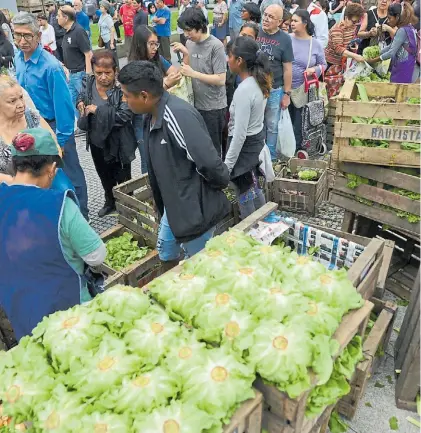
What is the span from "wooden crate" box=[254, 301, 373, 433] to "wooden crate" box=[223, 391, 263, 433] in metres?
0.07

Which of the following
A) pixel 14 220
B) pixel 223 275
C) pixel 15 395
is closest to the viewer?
pixel 15 395

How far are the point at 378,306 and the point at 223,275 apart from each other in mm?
1543

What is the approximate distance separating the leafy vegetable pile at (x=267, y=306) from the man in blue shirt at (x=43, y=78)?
105 inches

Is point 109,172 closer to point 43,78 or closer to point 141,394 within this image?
point 43,78

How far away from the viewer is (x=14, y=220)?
2.51 metres

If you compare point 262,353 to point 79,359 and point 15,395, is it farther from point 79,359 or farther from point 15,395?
point 15,395

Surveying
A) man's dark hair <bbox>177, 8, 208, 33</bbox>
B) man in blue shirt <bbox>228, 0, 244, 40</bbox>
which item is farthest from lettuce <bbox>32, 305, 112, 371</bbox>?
man in blue shirt <bbox>228, 0, 244, 40</bbox>

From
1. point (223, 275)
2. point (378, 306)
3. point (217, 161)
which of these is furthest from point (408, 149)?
point (223, 275)

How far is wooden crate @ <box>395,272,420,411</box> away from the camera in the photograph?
2.80 meters

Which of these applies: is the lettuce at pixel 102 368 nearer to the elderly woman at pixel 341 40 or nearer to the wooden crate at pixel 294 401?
the wooden crate at pixel 294 401

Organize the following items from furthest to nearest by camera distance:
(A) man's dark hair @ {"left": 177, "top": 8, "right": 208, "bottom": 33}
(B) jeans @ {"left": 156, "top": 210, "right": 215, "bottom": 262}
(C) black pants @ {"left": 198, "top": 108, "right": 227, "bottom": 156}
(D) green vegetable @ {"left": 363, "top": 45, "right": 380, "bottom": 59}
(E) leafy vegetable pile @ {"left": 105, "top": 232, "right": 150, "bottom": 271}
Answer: (D) green vegetable @ {"left": 363, "top": 45, "right": 380, "bottom": 59} → (C) black pants @ {"left": 198, "top": 108, "right": 227, "bottom": 156} → (A) man's dark hair @ {"left": 177, "top": 8, "right": 208, "bottom": 33} → (E) leafy vegetable pile @ {"left": 105, "top": 232, "right": 150, "bottom": 271} → (B) jeans @ {"left": 156, "top": 210, "right": 215, "bottom": 262}

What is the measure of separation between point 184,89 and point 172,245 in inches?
86.1

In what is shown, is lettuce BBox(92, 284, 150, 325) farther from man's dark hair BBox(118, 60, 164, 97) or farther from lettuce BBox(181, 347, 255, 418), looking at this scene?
man's dark hair BBox(118, 60, 164, 97)

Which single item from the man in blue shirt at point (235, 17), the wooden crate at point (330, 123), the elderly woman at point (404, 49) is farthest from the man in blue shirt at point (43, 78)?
the man in blue shirt at point (235, 17)
